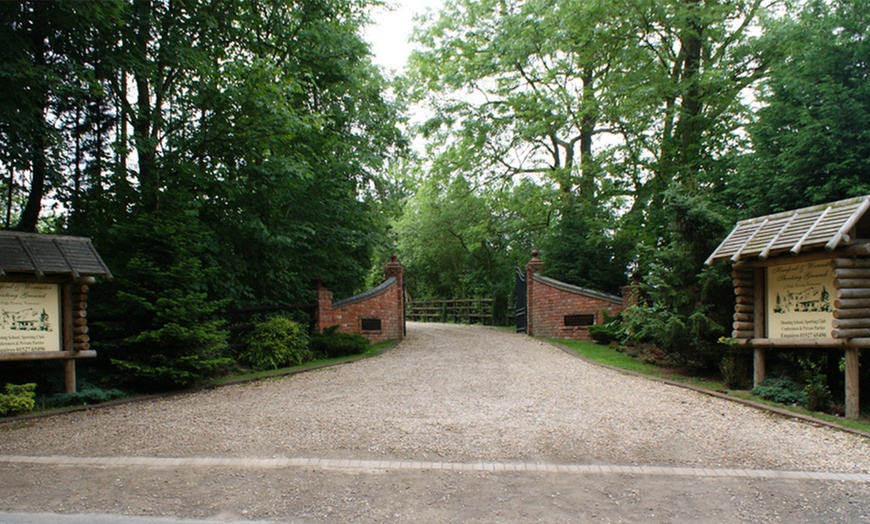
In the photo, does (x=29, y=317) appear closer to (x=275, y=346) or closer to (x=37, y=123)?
(x=37, y=123)

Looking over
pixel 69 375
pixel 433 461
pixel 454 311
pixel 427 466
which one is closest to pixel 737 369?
pixel 433 461

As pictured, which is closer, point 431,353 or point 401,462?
point 401,462

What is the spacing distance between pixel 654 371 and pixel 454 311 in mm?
19594

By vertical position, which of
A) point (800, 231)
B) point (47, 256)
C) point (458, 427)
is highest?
point (800, 231)

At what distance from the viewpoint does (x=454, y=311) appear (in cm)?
3027

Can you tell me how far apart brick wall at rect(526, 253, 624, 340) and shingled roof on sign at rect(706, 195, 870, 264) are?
7.29 m

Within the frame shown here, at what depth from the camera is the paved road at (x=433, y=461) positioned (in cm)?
414

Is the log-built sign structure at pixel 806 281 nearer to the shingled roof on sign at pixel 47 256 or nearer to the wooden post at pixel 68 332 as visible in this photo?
the shingled roof on sign at pixel 47 256

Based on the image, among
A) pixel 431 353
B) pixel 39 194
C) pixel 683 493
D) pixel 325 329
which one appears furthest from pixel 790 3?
pixel 39 194

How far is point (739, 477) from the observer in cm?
482

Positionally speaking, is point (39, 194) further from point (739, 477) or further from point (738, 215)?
point (738, 215)

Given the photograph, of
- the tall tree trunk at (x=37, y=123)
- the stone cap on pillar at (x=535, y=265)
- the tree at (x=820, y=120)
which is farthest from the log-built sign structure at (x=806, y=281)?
the tall tree trunk at (x=37, y=123)

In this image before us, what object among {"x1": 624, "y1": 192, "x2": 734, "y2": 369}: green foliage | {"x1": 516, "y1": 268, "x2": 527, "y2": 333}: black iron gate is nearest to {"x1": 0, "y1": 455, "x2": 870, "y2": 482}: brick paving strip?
{"x1": 624, "y1": 192, "x2": 734, "y2": 369}: green foliage

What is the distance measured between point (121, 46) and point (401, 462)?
8918 mm
